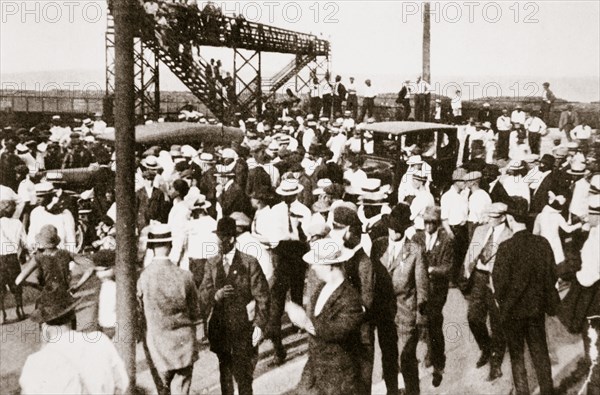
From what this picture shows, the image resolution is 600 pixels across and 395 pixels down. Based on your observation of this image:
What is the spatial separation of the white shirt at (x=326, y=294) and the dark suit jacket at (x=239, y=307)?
109cm

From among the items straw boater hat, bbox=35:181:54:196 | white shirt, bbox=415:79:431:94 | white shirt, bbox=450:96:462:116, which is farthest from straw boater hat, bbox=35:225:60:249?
white shirt, bbox=450:96:462:116

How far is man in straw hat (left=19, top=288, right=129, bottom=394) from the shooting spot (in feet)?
12.5

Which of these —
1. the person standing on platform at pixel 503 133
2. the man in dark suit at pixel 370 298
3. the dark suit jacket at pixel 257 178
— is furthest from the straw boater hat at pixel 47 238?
the person standing on platform at pixel 503 133

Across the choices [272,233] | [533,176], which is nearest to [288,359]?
[272,233]

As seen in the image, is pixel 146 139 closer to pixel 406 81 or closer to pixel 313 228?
pixel 313 228

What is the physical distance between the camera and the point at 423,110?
65.4ft

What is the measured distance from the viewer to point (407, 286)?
19.3 feet

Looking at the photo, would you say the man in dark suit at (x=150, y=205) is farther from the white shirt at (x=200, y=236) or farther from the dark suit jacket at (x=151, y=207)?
the white shirt at (x=200, y=236)

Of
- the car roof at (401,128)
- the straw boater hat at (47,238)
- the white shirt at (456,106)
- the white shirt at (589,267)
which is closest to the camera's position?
the white shirt at (589,267)

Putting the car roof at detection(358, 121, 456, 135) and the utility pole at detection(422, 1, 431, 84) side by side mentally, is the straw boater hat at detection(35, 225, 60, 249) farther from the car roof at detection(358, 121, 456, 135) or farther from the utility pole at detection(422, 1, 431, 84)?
the utility pole at detection(422, 1, 431, 84)

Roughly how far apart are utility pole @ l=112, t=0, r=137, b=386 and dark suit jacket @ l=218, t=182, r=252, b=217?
12.1ft

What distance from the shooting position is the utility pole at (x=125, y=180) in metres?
4.84

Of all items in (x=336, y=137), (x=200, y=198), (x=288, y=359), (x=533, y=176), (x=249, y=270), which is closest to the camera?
(x=249, y=270)

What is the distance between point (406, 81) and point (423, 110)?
7.19 ft
